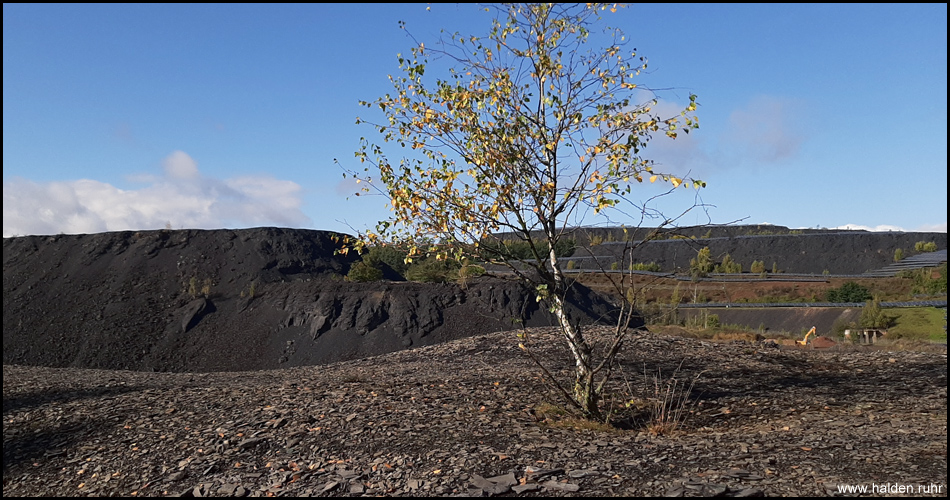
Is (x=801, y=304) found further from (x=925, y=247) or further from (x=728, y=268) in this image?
(x=925, y=247)

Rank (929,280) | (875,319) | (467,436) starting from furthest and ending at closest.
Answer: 1. (929,280)
2. (875,319)
3. (467,436)

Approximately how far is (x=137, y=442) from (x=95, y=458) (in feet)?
1.36

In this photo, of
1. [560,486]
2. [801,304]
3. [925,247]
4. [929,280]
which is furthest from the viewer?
[925,247]

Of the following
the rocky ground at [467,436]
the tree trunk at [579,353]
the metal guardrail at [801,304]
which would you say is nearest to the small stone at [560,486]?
the rocky ground at [467,436]

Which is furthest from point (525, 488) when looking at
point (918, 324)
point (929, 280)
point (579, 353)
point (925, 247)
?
point (925, 247)

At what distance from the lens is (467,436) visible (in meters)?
6.38

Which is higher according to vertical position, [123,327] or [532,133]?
[532,133]

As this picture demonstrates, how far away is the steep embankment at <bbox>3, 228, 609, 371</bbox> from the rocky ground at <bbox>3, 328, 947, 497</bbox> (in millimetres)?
7534

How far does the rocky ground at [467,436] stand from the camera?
16.9ft

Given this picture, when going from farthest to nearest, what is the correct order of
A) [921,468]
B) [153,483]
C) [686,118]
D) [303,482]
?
[686,118]
[153,483]
[303,482]
[921,468]

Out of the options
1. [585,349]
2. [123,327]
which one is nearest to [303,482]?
[585,349]

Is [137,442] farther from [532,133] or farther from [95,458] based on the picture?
[532,133]

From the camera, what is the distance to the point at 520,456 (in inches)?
225

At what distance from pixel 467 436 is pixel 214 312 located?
17399mm
